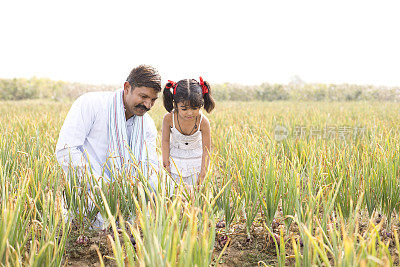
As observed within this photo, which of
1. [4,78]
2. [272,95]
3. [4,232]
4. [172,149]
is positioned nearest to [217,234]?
[4,232]

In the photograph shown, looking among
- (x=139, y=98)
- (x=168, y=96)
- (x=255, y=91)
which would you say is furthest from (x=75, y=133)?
(x=255, y=91)

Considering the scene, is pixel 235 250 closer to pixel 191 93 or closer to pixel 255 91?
pixel 191 93

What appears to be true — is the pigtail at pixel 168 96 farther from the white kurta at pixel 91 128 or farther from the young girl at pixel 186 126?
the white kurta at pixel 91 128

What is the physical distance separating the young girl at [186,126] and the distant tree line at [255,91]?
1518cm

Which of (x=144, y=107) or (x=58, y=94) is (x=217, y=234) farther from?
(x=58, y=94)

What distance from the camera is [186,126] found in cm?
264

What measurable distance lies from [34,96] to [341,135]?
2012cm

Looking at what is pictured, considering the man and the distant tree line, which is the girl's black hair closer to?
the man

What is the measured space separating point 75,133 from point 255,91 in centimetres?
1770

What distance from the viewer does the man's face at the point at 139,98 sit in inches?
86.8

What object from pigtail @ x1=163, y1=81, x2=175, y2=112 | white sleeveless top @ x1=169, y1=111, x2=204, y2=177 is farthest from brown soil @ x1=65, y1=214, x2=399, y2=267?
pigtail @ x1=163, y1=81, x2=175, y2=112

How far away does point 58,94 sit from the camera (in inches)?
797

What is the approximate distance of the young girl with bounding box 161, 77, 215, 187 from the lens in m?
2.31

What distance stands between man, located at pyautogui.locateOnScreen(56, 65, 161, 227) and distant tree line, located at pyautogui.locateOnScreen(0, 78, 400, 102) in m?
15.6
